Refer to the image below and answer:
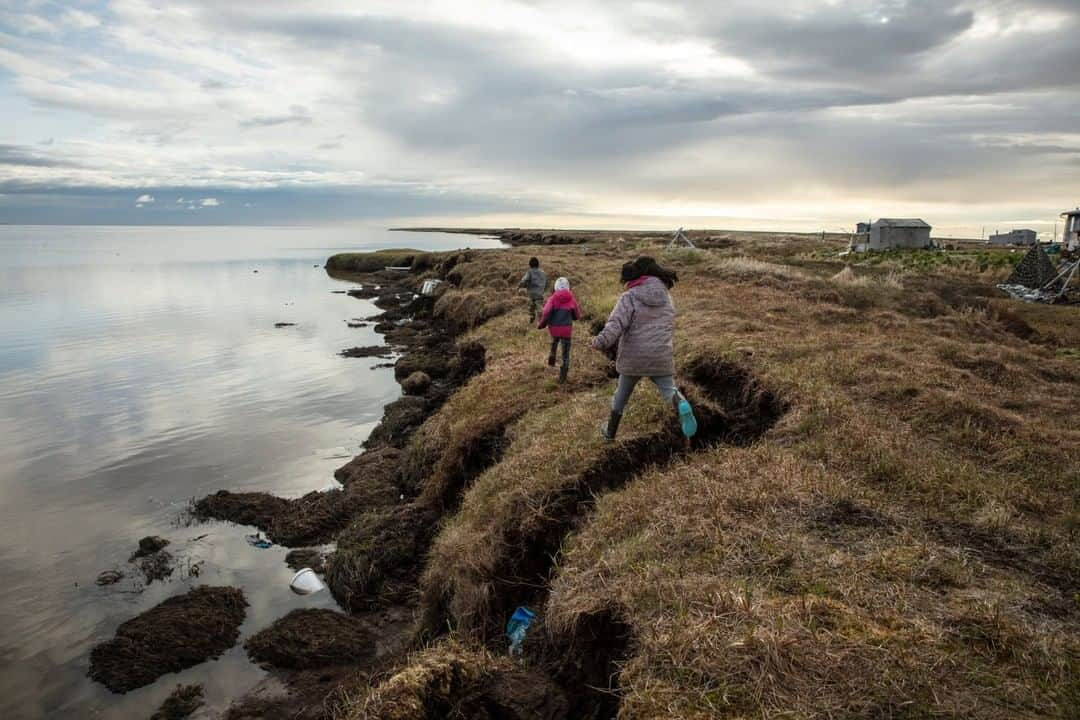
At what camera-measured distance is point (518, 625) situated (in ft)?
24.0

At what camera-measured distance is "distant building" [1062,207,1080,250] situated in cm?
4547

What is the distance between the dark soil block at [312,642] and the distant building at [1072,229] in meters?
55.0

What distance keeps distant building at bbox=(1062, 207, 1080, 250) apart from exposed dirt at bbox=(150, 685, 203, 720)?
2248 inches

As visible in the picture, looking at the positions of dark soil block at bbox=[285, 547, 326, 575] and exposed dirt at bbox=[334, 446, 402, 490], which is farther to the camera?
exposed dirt at bbox=[334, 446, 402, 490]

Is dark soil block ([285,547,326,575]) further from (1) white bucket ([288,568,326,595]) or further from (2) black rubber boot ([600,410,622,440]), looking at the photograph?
(2) black rubber boot ([600,410,622,440])

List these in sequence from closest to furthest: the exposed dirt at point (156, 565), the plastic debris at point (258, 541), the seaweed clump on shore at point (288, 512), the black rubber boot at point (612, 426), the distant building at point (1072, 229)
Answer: the black rubber boot at point (612, 426) → the exposed dirt at point (156, 565) → the plastic debris at point (258, 541) → the seaweed clump on shore at point (288, 512) → the distant building at point (1072, 229)

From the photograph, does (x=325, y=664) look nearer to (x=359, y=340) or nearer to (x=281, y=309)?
(x=359, y=340)

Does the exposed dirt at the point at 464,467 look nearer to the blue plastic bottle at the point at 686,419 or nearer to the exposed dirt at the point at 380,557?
the exposed dirt at the point at 380,557

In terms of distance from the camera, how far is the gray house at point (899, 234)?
60.2 metres

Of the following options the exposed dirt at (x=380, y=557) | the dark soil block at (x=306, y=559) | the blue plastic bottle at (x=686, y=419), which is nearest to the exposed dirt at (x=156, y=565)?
the dark soil block at (x=306, y=559)

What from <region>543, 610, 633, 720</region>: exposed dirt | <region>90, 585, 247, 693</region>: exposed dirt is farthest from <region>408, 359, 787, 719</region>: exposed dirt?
<region>90, 585, 247, 693</region>: exposed dirt

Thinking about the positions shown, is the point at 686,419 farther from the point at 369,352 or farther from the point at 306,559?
the point at 369,352

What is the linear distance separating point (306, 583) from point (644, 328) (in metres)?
7.36

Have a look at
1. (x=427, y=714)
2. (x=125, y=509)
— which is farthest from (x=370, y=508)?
(x=427, y=714)
